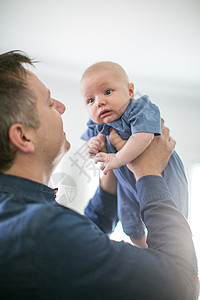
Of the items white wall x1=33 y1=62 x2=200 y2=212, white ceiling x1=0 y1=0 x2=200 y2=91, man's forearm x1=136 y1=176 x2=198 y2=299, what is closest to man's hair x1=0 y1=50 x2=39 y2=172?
man's forearm x1=136 y1=176 x2=198 y2=299

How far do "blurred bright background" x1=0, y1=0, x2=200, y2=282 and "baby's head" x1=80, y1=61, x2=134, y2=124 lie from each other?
1.13 ft

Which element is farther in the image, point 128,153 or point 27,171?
point 128,153

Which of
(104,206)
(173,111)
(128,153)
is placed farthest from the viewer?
(173,111)

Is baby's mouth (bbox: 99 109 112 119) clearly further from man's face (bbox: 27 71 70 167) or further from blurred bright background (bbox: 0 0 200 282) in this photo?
blurred bright background (bbox: 0 0 200 282)

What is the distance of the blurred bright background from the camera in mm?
1334

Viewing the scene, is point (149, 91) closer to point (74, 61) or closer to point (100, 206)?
point (74, 61)

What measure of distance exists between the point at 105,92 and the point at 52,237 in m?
0.58

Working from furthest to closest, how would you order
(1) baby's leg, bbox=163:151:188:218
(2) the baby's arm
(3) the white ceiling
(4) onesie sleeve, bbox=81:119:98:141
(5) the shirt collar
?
(3) the white ceiling
(4) onesie sleeve, bbox=81:119:98:141
(1) baby's leg, bbox=163:151:188:218
(2) the baby's arm
(5) the shirt collar

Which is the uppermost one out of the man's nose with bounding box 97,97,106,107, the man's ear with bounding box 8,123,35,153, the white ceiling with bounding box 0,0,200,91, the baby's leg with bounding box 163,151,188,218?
the white ceiling with bounding box 0,0,200,91

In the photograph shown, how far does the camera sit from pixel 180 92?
2.32m

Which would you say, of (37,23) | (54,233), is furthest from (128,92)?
(37,23)

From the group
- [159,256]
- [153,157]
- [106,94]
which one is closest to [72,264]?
[159,256]

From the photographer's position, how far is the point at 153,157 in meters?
0.79

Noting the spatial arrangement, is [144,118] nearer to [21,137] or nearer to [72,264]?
[21,137]
